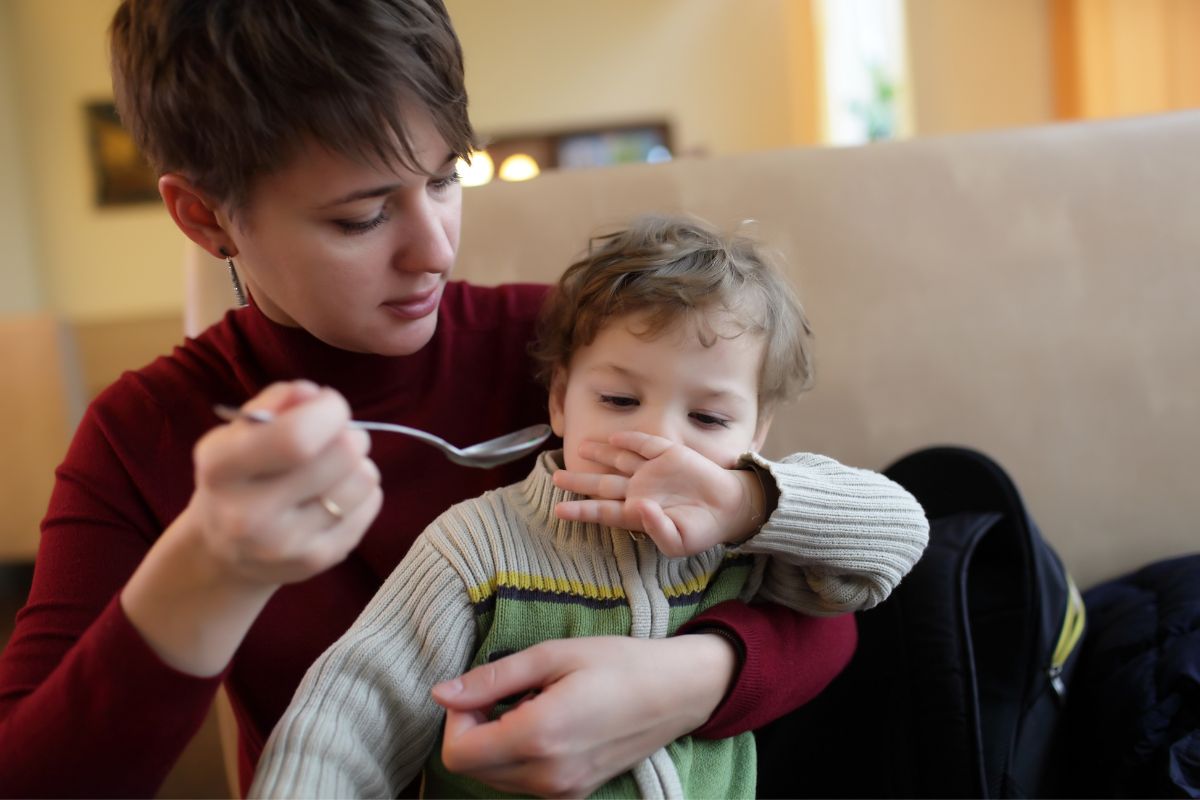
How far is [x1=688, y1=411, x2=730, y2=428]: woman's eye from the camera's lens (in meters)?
0.90

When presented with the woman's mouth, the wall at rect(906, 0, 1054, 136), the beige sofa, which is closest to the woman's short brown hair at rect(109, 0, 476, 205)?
the woman's mouth

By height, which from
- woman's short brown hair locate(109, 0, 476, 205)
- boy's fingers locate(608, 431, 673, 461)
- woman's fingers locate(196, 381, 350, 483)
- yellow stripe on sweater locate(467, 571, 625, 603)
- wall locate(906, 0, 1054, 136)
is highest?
wall locate(906, 0, 1054, 136)

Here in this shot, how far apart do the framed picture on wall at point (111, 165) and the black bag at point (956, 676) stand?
6.11 metres

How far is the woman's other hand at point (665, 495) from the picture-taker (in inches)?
31.6

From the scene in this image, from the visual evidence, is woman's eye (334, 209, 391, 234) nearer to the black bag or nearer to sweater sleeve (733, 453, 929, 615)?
sweater sleeve (733, 453, 929, 615)

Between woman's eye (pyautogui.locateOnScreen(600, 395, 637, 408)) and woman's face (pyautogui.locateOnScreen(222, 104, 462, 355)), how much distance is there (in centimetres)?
18

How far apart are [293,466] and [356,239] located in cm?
34

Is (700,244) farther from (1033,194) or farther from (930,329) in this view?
(1033,194)

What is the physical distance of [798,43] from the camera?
5391 millimetres

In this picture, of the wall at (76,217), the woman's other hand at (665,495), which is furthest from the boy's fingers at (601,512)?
the wall at (76,217)

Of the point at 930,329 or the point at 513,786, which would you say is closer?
the point at 513,786

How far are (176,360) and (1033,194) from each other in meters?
1.11

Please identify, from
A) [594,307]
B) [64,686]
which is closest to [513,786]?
[64,686]

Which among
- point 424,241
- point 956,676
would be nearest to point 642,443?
point 424,241
